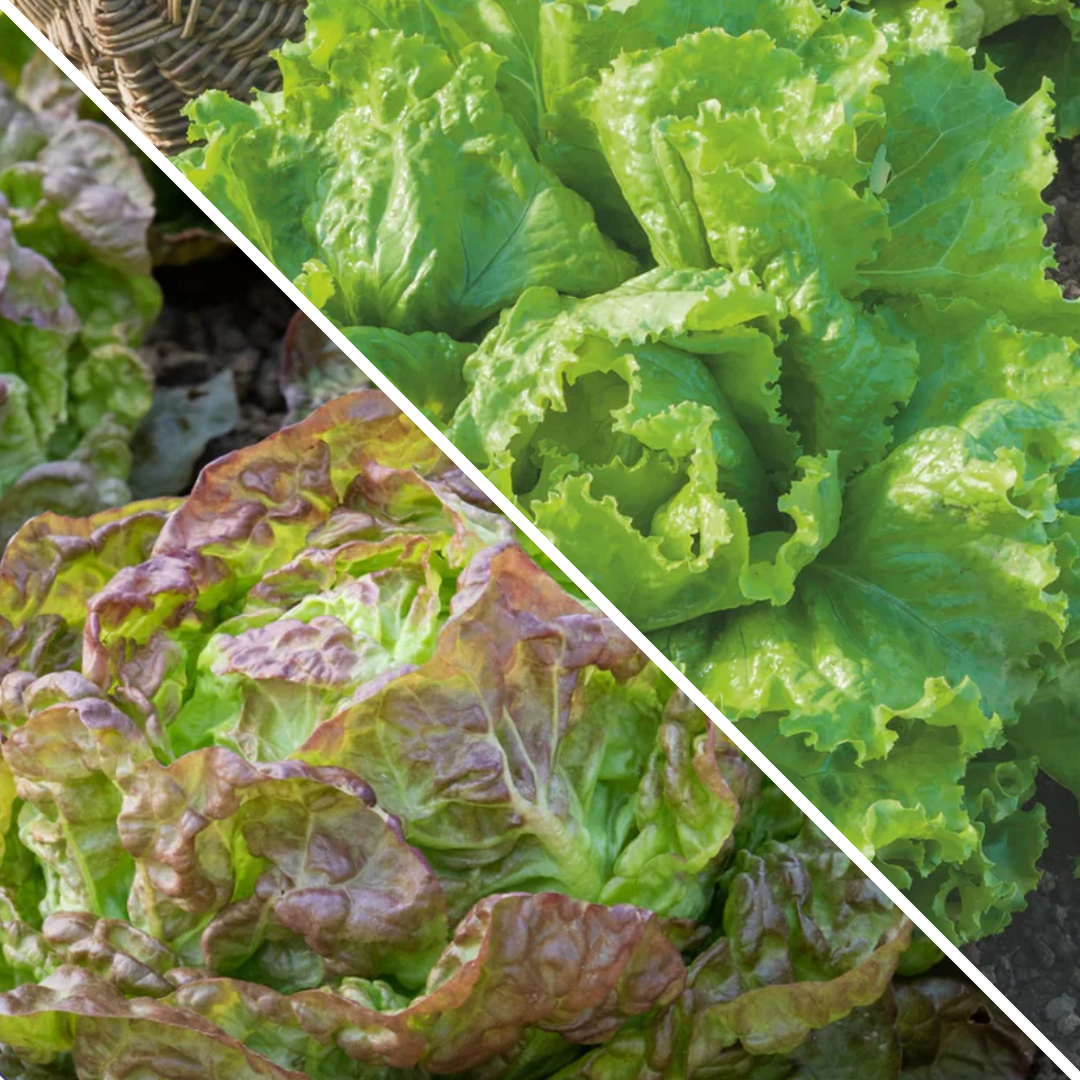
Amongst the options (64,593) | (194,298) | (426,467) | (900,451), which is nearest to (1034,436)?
(900,451)

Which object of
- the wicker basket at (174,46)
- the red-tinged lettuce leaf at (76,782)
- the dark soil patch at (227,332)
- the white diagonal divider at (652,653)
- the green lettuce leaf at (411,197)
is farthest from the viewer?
the dark soil patch at (227,332)

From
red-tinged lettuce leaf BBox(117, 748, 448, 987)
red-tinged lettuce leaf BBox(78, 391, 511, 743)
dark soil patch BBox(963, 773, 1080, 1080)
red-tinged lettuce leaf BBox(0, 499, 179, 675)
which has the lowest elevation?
dark soil patch BBox(963, 773, 1080, 1080)

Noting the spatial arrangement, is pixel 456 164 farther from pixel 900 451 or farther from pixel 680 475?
pixel 900 451

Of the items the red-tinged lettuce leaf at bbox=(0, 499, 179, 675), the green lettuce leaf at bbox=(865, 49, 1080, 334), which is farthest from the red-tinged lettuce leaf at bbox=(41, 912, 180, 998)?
the green lettuce leaf at bbox=(865, 49, 1080, 334)

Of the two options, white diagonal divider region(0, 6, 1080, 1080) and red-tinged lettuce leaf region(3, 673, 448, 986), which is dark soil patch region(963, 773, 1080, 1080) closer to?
white diagonal divider region(0, 6, 1080, 1080)

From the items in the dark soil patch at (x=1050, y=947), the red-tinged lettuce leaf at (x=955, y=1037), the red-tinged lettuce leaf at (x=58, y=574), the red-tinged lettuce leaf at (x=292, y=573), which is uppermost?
the red-tinged lettuce leaf at (x=58, y=574)

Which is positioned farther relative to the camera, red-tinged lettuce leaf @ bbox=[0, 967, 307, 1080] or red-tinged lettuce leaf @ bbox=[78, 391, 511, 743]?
red-tinged lettuce leaf @ bbox=[78, 391, 511, 743]

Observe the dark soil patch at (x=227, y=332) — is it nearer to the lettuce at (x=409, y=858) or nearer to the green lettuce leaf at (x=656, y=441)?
the green lettuce leaf at (x=656, y=441)

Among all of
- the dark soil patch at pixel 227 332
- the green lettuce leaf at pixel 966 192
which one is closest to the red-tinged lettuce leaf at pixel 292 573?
the dark soil patch at pixel 227 332
